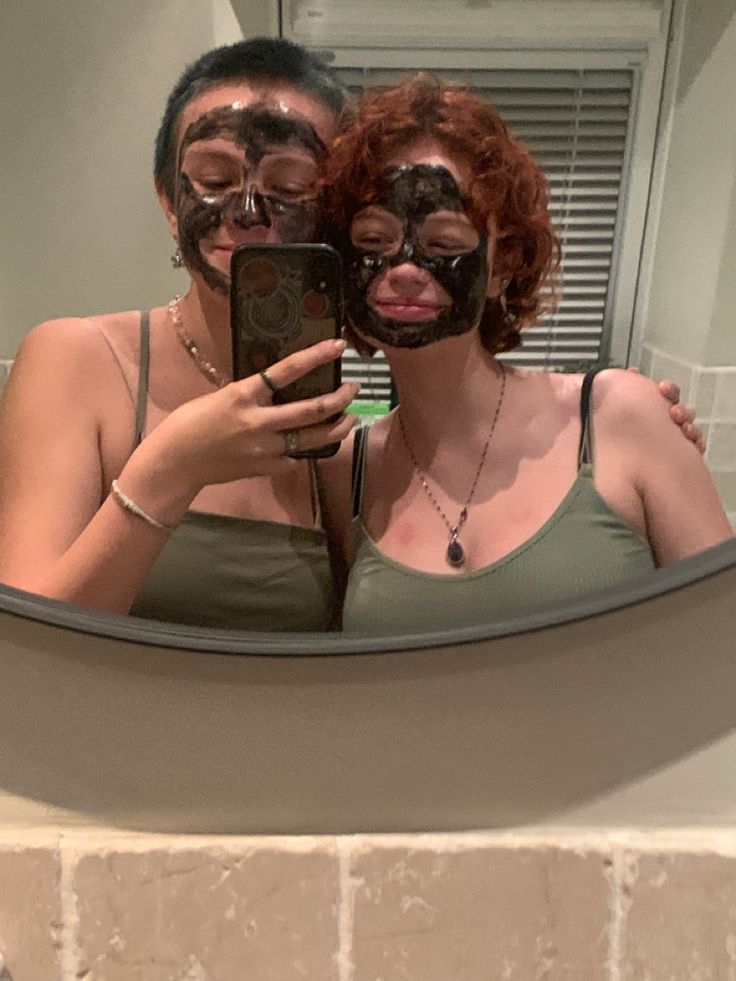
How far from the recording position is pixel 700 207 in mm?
451

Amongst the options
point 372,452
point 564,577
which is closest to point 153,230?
point 372,452

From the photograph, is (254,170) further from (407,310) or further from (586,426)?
(586,426)

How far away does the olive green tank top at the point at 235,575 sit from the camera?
0.46m

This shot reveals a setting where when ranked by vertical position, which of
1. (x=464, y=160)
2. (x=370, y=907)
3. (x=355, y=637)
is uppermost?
(x=464, y=160)

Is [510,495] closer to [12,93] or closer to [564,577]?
[564,577]

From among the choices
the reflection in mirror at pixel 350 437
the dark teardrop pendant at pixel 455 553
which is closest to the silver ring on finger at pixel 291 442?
the reflection in mirror at pixel 350 437

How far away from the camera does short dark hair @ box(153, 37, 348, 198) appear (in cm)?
43

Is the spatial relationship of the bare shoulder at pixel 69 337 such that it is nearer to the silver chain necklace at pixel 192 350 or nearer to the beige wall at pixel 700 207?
the silver chain necklace at pixel 192 350

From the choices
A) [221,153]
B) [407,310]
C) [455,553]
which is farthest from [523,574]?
[221,153]

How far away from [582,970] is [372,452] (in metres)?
0.28

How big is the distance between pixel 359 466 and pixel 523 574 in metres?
0.10

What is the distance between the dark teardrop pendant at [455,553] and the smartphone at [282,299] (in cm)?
12

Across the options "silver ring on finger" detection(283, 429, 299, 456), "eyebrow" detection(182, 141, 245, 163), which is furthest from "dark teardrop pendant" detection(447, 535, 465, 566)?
"eyebrow" detection(182, 141, 245, 163)

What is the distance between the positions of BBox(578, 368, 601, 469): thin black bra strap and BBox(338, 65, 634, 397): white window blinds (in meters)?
0.02
